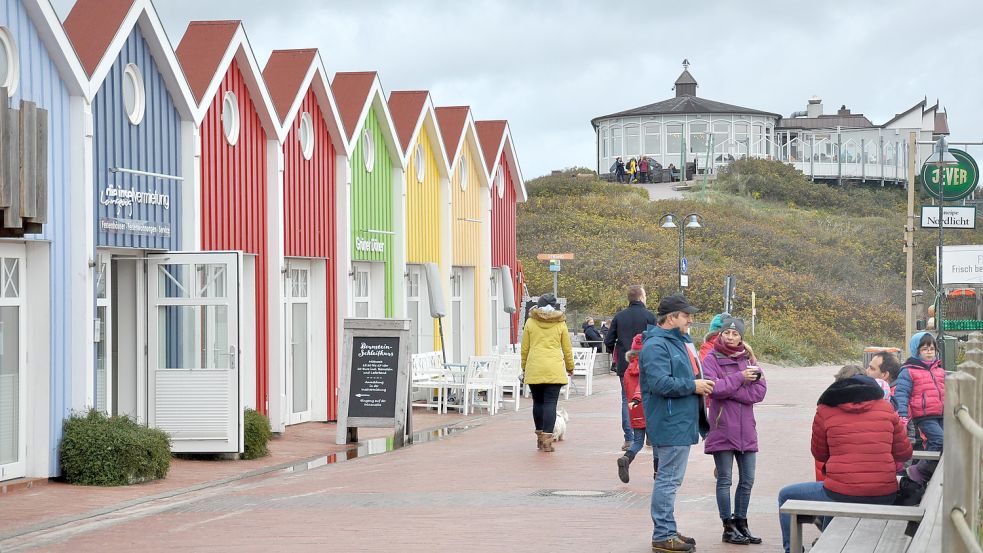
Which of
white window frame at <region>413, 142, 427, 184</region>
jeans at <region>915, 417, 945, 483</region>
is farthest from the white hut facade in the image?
jeans at <region>915, 417, 945, 483</region>

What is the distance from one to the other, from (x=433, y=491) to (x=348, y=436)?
5448mm

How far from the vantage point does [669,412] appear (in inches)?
355

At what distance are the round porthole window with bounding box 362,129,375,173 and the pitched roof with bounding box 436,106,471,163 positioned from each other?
4.36 metres

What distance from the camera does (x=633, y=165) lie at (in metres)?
81.5

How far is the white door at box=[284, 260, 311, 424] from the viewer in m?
19.7

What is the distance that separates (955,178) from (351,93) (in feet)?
34.5

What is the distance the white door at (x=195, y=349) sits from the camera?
15.1m

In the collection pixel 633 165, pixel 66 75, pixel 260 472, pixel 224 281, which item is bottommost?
pixel 260 472

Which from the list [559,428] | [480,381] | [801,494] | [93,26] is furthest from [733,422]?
[480,381]

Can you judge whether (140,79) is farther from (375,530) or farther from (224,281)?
(375,530)

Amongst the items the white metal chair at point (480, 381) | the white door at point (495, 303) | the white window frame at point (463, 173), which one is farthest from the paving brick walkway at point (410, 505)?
the white door at point (495, 303)

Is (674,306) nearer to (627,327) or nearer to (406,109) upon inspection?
(627,327)

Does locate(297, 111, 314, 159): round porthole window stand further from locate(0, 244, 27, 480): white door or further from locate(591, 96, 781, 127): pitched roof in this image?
locate(591, 96, 781, 127): pitched roof

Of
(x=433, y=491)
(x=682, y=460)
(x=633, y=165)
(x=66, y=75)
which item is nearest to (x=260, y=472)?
(x=433, y=491)
